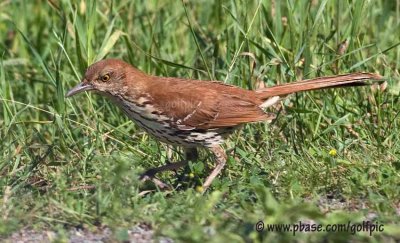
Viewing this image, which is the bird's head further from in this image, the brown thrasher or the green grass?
the green grass

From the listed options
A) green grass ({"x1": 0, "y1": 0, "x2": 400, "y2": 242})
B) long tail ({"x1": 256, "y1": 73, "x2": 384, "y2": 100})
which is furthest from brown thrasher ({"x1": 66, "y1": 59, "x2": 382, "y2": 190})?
green grass ({"x1": 0, "y1": 0, "x2": 400, "y2": 242})

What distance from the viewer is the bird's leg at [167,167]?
20.0 feet

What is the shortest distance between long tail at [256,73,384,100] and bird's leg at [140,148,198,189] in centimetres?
64

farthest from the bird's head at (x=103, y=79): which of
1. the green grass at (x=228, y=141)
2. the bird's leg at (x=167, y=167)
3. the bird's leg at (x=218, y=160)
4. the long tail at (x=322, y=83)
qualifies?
the long tail at (x=322, y=83)

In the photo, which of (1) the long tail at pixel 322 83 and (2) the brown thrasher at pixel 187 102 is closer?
(2) the brown thrasher at pixel 187 102

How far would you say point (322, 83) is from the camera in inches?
266

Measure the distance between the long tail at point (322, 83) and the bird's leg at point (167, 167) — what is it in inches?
25.3

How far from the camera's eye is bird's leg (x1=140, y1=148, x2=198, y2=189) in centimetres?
608

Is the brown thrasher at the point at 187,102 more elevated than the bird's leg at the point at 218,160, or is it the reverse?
the brown thrasher at the point at 187,102

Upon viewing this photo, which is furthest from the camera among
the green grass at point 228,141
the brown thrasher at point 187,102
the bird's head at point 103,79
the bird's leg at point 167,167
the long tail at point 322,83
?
the long tail at point 322,83

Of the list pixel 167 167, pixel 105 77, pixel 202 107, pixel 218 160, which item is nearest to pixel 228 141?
pixel 202 107

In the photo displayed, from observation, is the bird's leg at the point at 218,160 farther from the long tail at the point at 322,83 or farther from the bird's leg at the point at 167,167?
the long tail at the point at 322,83

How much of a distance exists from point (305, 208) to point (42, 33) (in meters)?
5.15

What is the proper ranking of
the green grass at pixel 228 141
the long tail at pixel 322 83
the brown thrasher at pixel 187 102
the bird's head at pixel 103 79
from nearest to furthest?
the green grass at pixel 228 141
the brown thrasher at pixel 187 102
the bird's head at pixel 103 79
the long tail at pixel 322 83
